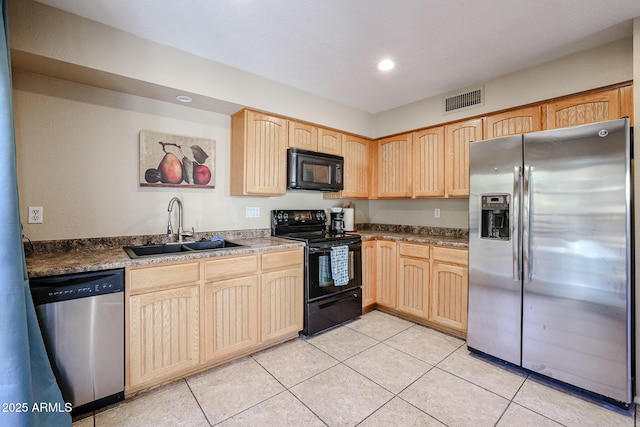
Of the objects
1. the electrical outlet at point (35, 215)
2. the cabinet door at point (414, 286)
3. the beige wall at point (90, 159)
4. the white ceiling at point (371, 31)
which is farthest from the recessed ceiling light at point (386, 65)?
the electrical outlet at point (35, 215)

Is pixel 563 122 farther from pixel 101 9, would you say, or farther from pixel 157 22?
pixel 101 9

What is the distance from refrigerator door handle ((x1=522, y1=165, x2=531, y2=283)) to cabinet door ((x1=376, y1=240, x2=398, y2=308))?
129 cm

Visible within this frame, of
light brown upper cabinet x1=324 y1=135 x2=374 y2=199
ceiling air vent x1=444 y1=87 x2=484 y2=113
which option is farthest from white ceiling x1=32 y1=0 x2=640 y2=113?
light brown upper cabinet x1=324 y1=135 x2=374 y2=199

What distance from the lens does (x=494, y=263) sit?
2.29 metres

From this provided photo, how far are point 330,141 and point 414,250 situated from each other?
156 centimetres

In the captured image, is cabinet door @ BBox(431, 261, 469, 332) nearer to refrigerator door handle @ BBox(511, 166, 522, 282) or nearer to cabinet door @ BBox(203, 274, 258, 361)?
refrigerator door handle @ BBox(511, 166, 522, 282)

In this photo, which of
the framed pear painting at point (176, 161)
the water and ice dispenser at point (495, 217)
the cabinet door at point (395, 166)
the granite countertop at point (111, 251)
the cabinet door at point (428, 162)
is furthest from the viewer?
the cabinet door at point (395, 166)

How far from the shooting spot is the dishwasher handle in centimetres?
154

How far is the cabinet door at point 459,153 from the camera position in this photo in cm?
289

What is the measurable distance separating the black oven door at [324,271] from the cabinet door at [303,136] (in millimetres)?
1101

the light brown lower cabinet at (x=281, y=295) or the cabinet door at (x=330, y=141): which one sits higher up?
the cabinet door at (x=330, y=141)

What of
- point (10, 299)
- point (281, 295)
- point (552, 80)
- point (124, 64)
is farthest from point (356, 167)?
point (10, 299)

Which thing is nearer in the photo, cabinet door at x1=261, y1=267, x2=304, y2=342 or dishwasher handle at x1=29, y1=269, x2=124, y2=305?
dishwasher handle at x1=29, y1=269, x2=124, y2=305

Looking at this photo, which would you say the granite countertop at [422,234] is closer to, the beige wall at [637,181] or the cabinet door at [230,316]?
the beige wall at [637,181]
